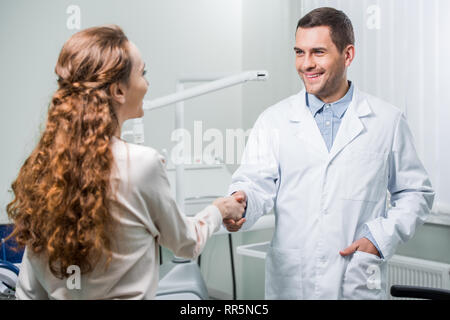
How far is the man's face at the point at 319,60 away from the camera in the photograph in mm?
1398

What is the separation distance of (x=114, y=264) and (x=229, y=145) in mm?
2203

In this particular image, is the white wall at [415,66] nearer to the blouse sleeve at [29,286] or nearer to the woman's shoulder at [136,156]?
the woman's shoulder at [136,156]

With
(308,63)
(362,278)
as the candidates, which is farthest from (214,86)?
(362,278)

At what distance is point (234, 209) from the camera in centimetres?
130

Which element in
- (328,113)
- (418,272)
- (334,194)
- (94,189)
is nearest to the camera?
(94,189)

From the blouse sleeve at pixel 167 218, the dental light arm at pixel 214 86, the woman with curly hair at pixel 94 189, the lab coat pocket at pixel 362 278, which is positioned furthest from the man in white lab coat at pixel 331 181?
the woman with curly hair at pixel 94 189

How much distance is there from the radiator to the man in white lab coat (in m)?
0.58

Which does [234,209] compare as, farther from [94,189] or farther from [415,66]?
[415,66]

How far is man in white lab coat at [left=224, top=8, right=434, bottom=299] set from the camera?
1.33 meters

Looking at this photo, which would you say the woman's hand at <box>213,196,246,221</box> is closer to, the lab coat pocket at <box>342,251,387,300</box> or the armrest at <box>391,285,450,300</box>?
the lab coat pocket at <box>342,251,387,300</box>

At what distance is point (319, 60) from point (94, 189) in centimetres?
81

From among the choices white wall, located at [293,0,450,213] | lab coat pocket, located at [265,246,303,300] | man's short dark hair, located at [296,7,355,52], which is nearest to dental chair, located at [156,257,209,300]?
lab coat pocket, located at [265,246,303,300]

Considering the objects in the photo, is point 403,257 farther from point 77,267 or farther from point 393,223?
point 77,267
